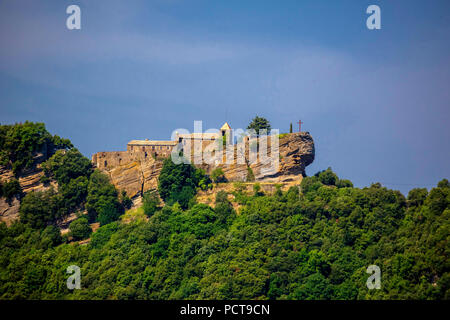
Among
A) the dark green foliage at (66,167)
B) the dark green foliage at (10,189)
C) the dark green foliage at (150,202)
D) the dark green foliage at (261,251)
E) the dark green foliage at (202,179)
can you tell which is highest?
the dark green foliage at (66,167)

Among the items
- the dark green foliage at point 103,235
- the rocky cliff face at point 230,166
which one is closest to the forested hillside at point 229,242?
the dark green foliage at point 103,235

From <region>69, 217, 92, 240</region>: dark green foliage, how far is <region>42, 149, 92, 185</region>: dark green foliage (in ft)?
12.8

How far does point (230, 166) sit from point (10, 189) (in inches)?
700

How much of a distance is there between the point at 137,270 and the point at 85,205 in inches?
381

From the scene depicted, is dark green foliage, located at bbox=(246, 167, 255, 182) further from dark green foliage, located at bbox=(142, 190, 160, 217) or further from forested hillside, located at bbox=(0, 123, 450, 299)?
dark green foliage, located at bbox=(142, 190, 160, 217)

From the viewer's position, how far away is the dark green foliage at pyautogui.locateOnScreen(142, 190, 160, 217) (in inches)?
2603

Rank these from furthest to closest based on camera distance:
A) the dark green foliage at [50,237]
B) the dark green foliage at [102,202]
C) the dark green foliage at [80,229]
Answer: the dark green foliage at [102,202] → the dark green foliage at [80,229] → the dark green foliage at [50,237]

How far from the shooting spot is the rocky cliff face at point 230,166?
218 ft

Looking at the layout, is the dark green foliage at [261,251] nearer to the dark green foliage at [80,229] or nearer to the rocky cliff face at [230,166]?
the dark green foliage at [80,229]

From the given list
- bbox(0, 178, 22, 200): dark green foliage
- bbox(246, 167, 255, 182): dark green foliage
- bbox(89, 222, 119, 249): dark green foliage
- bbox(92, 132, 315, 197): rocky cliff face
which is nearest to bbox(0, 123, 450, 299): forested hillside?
bbox(89, 222, 119, 249): dark green foliage

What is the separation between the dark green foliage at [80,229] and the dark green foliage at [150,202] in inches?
186

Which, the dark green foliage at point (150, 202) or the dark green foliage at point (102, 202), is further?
the dark green foliage at point (102, 202)

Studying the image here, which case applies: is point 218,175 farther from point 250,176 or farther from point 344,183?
point 344,183

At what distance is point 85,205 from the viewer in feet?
222
